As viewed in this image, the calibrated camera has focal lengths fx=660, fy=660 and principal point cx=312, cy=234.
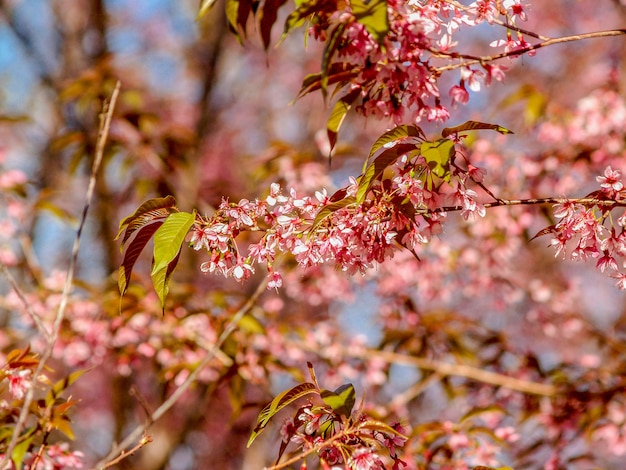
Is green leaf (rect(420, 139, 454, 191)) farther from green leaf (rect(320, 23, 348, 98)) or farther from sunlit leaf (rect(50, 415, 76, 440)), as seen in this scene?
sunlit leaf (rect(50, 415, 76, 440))

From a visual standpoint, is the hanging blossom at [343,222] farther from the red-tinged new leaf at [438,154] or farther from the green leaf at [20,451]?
the green leaf at [20,451]

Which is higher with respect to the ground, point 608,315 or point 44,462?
point 608,315

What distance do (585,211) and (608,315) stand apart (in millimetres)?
9334

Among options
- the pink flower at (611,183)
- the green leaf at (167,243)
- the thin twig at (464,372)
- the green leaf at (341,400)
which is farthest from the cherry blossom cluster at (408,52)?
the thin twig at (464,372)

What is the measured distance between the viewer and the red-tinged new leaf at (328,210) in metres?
1.17

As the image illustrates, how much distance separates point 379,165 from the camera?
44.3 inches

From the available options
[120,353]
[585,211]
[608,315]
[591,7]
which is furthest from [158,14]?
[585,211]

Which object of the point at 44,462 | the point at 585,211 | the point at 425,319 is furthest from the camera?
the point at 425,319

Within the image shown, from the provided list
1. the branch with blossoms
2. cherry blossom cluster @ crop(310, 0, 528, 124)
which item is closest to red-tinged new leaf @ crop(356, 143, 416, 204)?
cherry blossom cluster @ crop(310, 0, 528, 124)

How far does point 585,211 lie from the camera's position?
1.28 metres

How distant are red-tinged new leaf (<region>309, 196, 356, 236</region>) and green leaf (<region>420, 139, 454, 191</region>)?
16 cm

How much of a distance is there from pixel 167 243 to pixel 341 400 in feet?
1.35

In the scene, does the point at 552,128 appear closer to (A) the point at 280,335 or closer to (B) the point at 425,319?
(B) the point at 425,319

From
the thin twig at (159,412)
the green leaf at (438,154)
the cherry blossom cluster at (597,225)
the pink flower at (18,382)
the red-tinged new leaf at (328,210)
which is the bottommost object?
the pink flower at (18,382)
